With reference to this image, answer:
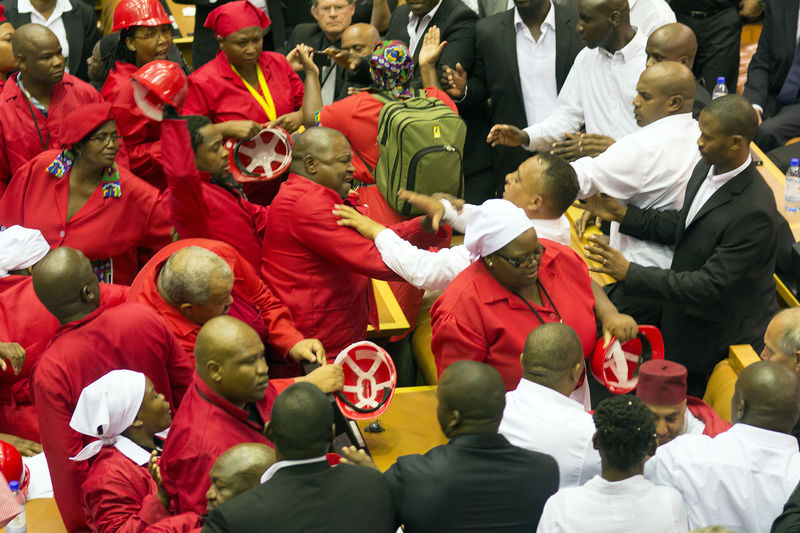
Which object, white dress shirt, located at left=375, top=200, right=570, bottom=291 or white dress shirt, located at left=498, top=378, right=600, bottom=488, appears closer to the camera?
white dress shirt, located at left=498, top=378, right=600, bottom=488

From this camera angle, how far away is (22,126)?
5.47 m

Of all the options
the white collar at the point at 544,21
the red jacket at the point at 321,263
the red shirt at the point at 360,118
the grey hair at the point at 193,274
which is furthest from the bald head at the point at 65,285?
the white collar at the point at 544,21

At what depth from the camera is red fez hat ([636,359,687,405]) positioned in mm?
3215

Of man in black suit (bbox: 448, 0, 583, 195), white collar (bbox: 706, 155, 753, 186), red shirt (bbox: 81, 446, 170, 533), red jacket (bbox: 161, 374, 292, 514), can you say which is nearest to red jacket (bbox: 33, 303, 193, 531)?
red shirt (bbox: 81, 446, 170, 533)

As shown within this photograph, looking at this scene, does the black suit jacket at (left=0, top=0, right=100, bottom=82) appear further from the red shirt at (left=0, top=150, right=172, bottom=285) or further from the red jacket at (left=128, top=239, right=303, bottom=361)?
the red jacket at (left=128, top=239, right=303, bottom=361)

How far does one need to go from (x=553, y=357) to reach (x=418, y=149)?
6.45 ft

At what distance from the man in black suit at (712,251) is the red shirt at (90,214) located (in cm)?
228

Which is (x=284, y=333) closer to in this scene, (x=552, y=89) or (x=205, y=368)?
(x=205, y=368)

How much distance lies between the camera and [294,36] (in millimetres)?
7000

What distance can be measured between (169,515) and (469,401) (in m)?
1.14

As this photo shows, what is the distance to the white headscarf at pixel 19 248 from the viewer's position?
4.49 m

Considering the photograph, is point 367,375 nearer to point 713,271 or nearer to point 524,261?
point 524,261

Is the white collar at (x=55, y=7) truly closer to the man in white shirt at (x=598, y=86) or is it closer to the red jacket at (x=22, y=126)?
the red jacket at (x=22, y=126)

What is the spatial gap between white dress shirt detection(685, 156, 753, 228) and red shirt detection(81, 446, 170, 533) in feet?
8.91
